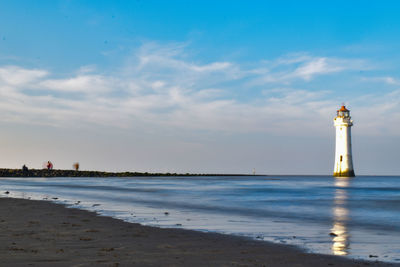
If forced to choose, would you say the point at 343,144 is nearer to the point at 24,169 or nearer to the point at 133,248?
the point at 24,169

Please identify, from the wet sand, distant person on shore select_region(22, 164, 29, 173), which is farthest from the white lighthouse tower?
the wet sand

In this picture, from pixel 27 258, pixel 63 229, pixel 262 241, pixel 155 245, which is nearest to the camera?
pixel 27 258

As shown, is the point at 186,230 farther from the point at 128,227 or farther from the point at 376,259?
the point at 376,259

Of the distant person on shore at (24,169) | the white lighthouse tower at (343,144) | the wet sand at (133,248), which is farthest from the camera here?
the distant person on shore at (24,169)

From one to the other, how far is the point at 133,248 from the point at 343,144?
74993 millimetres

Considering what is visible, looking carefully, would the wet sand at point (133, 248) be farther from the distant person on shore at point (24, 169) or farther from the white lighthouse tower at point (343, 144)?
the distant person on shore at point (24, 169)

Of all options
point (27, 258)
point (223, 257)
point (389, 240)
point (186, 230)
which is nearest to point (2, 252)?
point (27, 258)

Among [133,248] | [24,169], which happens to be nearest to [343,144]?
[24,169]

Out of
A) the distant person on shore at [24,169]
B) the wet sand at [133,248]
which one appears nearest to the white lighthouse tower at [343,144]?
the distant person on shore at [24,169]

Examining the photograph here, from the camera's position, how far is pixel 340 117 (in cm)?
7812

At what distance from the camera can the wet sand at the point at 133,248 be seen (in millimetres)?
6770

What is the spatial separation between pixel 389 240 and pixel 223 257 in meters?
5.34

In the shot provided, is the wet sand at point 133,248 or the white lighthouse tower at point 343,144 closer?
the wet sand at point 133,248

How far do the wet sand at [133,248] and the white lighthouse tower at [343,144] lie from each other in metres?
71.5
